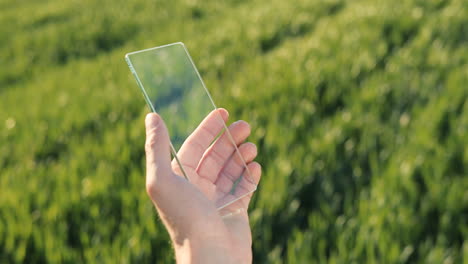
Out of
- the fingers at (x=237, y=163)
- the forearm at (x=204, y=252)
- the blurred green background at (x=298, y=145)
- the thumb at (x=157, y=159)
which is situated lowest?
the blurred green background at (x=298, y=145)

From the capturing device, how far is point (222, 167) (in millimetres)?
1114

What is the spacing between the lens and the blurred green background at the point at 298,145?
1679 mm

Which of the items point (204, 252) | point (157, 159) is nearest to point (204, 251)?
point (204, 252)

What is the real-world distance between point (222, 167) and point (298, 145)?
126 cm

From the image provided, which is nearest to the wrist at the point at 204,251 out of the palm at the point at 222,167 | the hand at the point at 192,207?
the hand at the point at 192,207

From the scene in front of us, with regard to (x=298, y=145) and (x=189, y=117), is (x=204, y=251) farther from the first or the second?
(x=298, y=145)

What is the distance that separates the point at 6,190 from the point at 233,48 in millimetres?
2624

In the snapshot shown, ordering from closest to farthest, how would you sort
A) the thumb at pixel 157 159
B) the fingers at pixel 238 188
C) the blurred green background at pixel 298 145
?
the thumb at pixel 157 159 < the fingers at pixel 238 188 < the blurred green background at pixel 298 145

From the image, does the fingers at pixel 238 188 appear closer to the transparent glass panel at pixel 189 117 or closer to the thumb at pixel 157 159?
the transparent glass panel at pixel 189 117

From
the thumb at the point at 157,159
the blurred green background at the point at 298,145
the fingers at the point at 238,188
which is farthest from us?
the blurred green background at the point at 298,145

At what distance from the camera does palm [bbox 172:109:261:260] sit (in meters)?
1.05

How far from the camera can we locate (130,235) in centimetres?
173

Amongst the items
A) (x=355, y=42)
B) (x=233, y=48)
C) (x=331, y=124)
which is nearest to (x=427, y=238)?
(x=331, y=124)

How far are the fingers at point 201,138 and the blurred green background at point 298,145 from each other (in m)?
0.64
